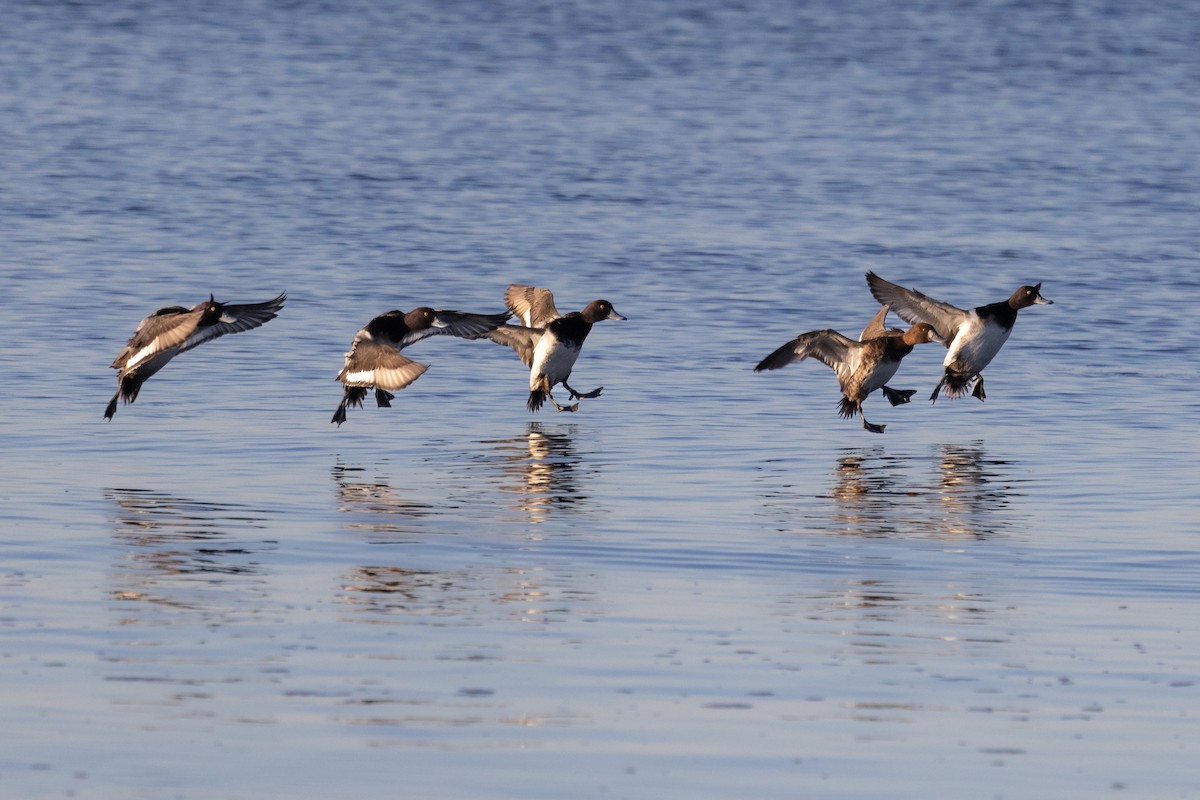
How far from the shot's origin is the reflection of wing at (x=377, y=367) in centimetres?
1573

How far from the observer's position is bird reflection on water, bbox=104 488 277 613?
413 inches

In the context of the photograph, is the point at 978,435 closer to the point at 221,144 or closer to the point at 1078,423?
the point at 1078,423

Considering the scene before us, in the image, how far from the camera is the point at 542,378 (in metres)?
17.8

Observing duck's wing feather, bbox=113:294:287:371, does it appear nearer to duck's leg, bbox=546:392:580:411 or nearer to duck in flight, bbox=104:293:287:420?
duck in flight, bbox=104:293:287:420

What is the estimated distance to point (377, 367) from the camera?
1606 centimetres

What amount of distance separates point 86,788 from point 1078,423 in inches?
429

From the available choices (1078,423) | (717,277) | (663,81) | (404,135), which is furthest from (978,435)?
(663,81)

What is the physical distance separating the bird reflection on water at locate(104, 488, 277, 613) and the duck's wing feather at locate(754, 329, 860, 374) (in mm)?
5601

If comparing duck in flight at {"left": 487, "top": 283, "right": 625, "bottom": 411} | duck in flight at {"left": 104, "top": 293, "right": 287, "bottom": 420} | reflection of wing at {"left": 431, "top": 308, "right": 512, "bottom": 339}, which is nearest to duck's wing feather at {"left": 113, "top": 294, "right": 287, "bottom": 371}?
duck in flight at {"left": 104, "top": 293, "right": 287, "bottom": 420}

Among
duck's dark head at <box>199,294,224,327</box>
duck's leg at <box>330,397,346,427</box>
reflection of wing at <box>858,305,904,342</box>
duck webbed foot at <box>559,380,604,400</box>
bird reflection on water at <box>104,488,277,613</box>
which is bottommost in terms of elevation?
duck webbed foot at <box>559,380,604,400</box>

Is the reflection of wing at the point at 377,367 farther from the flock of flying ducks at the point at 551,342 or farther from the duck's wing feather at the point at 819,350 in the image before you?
the duck's wing feather at the point at 819,350

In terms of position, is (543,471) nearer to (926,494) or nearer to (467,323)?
(926,494)

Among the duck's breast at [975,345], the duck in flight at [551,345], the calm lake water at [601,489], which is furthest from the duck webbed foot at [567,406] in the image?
the duck's breast at [975,345]

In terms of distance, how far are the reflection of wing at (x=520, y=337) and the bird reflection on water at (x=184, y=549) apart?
5.41 m
